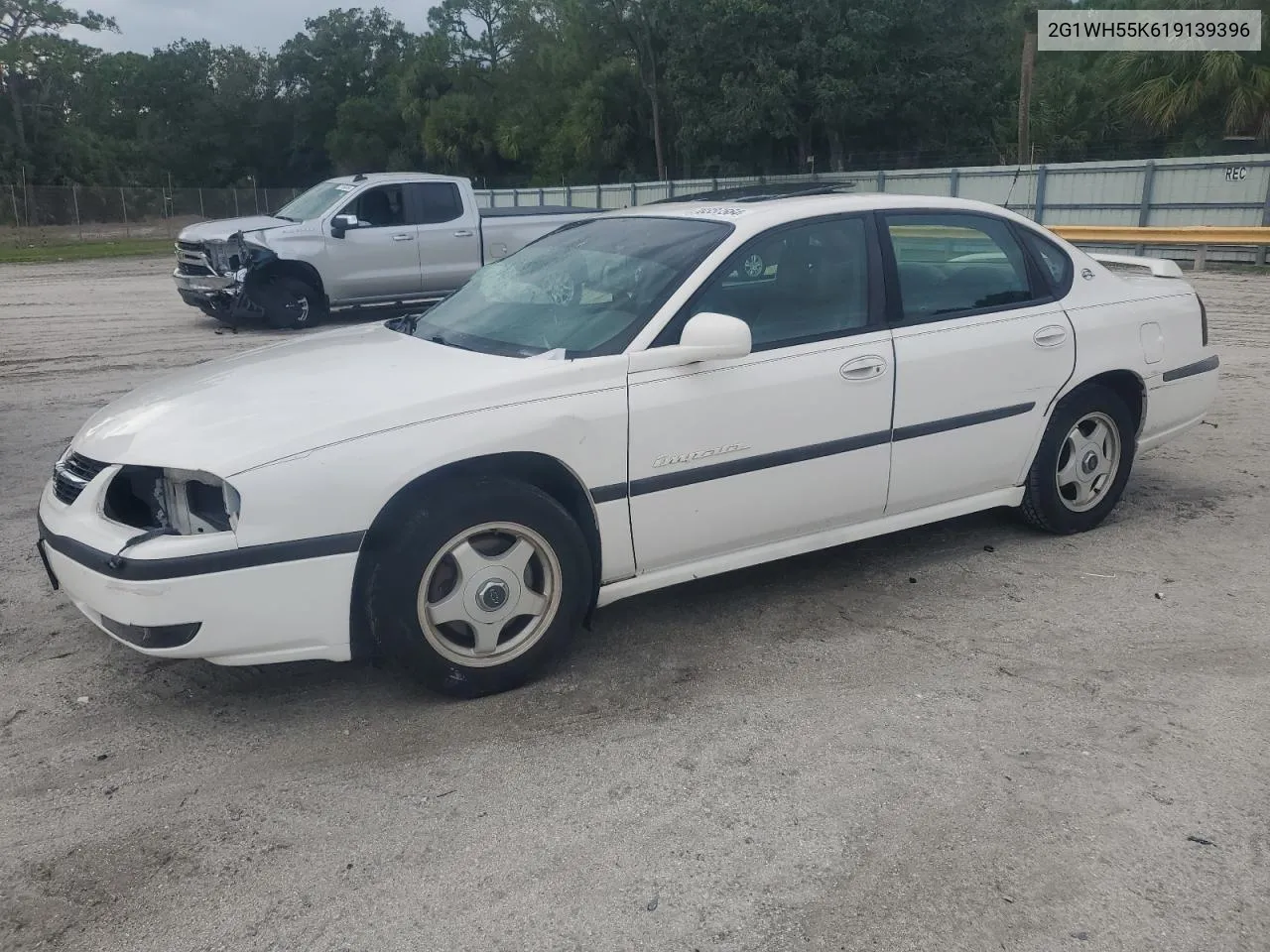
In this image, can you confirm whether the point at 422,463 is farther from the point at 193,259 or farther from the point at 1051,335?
the point at 193,259

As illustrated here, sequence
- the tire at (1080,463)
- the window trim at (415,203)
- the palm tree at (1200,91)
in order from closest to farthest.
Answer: the tire at (1080,463) < the window trim at (415,203) < the palm tree at (1200,91)

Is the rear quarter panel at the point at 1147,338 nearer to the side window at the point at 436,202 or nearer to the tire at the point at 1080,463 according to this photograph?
the tire at the point at 1080,463

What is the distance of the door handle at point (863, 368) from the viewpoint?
13.8 feet

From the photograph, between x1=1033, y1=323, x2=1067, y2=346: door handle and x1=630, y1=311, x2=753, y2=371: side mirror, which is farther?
x1=1033, y1=323, x2=1067, y2=346: door handle

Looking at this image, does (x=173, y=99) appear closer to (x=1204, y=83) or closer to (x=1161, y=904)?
(x=1204, y=83)

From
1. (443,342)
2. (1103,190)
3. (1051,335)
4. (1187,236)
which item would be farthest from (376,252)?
(1103,190)

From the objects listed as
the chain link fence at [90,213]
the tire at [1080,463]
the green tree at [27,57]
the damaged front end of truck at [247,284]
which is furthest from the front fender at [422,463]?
the green tree at [27,57]

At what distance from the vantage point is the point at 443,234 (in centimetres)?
1347

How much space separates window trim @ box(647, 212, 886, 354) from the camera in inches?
153

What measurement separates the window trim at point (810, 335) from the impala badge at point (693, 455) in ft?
1.20

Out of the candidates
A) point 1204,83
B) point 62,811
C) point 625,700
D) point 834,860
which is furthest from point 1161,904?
point 1204,83

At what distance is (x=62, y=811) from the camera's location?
10.0 feet

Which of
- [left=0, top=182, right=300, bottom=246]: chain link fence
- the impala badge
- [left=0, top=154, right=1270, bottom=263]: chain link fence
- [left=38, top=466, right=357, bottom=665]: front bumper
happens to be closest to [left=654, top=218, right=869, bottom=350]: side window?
the impala badge

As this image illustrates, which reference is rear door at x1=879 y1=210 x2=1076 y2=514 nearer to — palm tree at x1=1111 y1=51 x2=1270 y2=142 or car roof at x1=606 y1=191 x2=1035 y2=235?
car roof at x1=606 y1=191 x2=1035 y2=235
